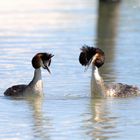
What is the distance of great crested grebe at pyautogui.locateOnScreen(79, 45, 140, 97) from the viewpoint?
45.4 ft

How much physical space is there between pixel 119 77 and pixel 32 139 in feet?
17.9

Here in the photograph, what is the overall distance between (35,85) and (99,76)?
40.5 inches

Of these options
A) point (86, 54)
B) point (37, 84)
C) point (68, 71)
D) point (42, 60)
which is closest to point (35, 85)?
point (37, 84)

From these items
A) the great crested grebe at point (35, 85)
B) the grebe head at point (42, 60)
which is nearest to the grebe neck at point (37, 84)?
the great crested grebe at point (35, 85)

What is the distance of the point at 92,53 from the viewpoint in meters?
13.9

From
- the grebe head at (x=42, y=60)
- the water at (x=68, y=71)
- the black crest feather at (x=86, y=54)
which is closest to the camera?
the water at (x=68, y=71)

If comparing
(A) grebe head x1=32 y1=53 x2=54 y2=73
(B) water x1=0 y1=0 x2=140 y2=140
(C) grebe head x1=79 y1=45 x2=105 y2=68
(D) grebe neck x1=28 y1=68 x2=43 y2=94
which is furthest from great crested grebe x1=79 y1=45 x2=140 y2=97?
(D) grebe neck x1=28 y1=68 x2=43 y2=94

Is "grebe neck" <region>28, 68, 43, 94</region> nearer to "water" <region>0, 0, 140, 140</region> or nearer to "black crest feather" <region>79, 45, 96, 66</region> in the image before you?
"water" <region>0, 0, 140, 140</region>

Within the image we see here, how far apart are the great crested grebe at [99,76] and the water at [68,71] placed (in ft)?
0.73

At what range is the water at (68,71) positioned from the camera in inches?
448

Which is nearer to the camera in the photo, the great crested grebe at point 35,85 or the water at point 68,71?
the water at point 68,71

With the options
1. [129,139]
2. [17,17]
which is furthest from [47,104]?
[17,17]

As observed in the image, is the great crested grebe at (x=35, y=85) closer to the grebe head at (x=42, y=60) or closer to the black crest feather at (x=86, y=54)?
the grebe head at (x=42, y=60)

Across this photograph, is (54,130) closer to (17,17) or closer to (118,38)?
(118,38)
